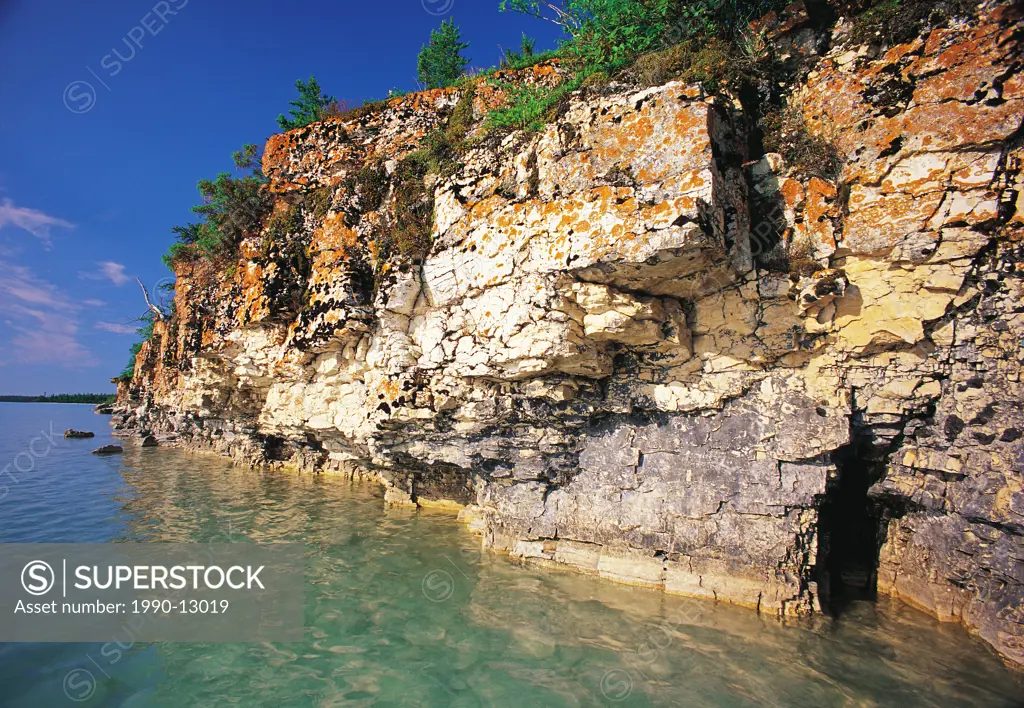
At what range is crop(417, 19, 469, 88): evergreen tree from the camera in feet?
60.1

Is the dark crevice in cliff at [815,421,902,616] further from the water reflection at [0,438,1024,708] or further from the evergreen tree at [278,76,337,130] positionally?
the evergreen tree at [278,76,337,130]

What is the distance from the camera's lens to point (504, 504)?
9.34 meters

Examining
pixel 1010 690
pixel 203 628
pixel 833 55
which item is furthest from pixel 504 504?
pixel 833 55

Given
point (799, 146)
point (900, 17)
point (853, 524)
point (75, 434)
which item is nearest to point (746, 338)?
point (799, 146)

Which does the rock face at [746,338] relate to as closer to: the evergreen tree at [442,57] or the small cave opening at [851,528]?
the small cave opening at [851,528]

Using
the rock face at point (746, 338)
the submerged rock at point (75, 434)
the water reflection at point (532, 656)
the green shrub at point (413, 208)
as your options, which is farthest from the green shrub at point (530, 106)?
the submerged rock at point (75, 434)

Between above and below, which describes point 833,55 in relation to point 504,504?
above

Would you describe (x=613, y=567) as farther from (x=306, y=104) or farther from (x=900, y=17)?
(x=306, y=104)

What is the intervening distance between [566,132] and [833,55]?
4.35 meters

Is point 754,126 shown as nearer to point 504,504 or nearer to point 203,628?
point 504,504

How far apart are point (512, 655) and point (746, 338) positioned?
588cm

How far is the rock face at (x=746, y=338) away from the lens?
577 centimetres

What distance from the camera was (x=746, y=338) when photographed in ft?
23.4

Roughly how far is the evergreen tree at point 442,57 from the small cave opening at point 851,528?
62.8 ft
